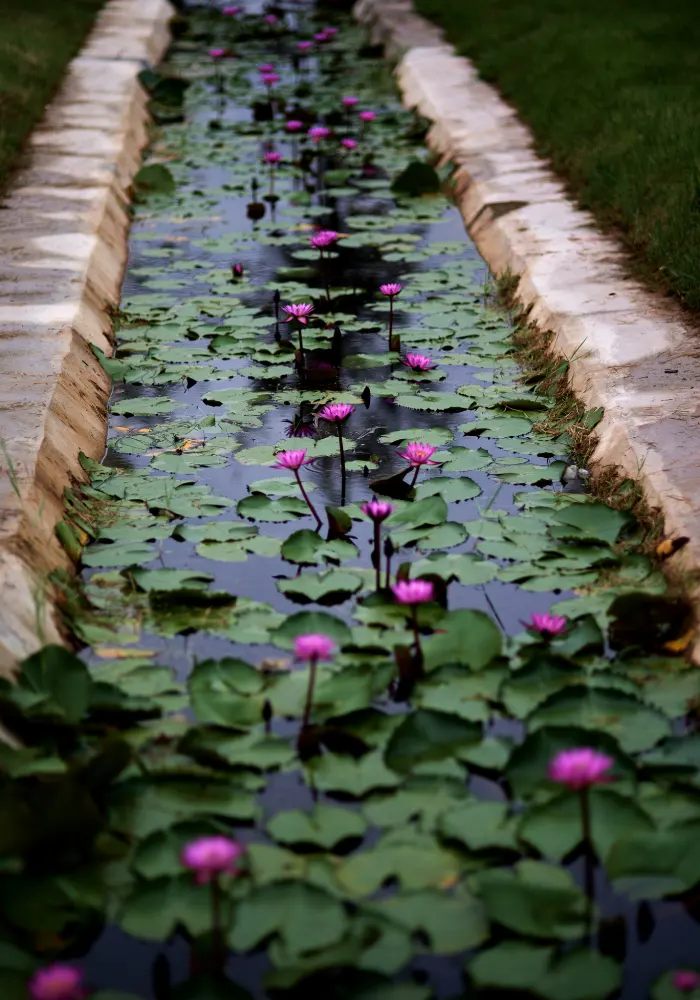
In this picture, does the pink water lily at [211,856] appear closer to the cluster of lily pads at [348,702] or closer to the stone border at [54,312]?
the cluster of lily pads at [348,702]

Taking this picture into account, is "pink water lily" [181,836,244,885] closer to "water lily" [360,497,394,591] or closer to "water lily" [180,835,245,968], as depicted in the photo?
"water lily" [180,835,245,968]

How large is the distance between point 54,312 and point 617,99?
3467 mm

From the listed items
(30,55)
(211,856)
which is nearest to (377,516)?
(211,856)

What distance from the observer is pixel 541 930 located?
5.21 feet

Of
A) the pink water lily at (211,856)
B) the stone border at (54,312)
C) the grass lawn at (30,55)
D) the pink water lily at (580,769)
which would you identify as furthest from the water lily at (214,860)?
the grass lawn at (30,55)

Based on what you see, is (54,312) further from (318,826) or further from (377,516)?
(318,826)

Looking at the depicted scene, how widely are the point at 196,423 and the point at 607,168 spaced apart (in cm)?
265

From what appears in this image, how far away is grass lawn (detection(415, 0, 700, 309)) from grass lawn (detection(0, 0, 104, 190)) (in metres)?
2.74

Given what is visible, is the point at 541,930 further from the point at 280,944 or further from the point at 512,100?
the point at 512,100

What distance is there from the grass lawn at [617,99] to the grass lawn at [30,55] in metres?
2.74

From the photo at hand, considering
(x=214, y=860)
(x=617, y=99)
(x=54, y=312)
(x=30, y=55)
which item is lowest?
(x=30, y=55)

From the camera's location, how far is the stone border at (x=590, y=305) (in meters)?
2.92

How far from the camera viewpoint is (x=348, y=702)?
82.9 inches

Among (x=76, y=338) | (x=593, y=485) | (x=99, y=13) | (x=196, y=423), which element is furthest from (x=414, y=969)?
(x=99, y=13)
